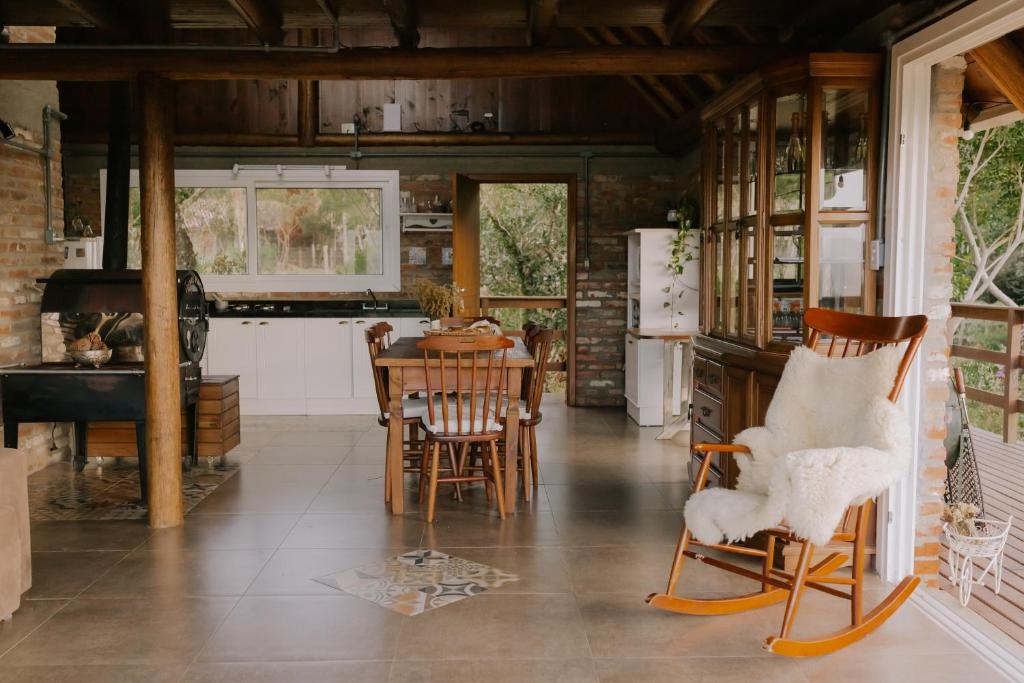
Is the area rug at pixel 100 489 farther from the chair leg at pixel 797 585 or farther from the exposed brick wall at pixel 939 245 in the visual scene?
the exposed brick wall at pixel 939 245

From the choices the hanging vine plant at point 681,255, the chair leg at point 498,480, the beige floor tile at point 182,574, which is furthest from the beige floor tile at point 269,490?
the hanging vine plant at point 681,255

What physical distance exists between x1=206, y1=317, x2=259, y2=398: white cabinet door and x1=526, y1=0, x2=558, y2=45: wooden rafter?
4691 millimetres

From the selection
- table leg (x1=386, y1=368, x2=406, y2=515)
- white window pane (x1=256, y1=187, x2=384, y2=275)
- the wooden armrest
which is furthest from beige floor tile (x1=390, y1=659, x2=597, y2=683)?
white window pane (x1=256, y1=187, x2=384, y2=275)

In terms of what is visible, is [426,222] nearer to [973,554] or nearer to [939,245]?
[939,245]

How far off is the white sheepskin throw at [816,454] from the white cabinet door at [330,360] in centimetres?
555

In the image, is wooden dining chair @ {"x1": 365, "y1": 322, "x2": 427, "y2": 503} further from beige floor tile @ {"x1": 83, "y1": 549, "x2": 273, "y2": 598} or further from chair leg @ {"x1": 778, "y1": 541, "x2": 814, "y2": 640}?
chair leg @ {"x1": 778, "y1": 541, "x2": 814, "y2": 640}

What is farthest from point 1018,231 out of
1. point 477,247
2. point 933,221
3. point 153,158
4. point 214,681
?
point 214,681

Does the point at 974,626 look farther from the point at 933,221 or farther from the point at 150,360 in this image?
the point at 150,360

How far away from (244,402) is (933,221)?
21.4ft

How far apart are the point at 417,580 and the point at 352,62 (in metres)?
2.81

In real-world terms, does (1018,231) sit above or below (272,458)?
above

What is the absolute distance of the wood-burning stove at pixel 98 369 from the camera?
17.0 feet

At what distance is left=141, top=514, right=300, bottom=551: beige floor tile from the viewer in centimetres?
434

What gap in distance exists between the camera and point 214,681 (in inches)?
113
